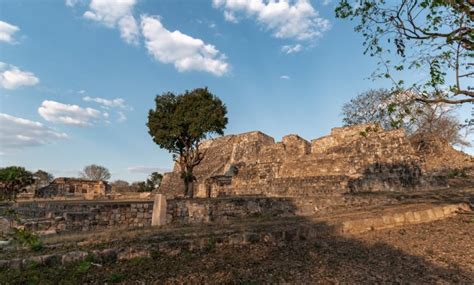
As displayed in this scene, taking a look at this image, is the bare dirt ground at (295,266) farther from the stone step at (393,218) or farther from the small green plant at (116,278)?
the stone step at (393,218)

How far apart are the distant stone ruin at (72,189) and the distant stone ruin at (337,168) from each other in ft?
52.2

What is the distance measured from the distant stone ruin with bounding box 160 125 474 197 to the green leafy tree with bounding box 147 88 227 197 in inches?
135

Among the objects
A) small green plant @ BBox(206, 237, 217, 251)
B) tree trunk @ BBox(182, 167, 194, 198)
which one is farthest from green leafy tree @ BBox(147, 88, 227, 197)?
small green plant @ BBox(206, 237, 217, 251)

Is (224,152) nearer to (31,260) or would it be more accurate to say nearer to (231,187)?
(231,187)

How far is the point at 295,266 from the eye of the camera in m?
5.04

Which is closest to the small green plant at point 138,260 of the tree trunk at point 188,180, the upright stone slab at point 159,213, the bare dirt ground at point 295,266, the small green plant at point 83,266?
the bare dirt ground at point 295,266

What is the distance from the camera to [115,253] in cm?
540

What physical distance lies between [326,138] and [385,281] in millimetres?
18096

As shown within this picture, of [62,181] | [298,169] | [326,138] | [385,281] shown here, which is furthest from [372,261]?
[62,181]

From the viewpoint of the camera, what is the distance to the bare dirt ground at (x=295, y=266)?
4566 mm

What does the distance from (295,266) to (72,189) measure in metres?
37.4

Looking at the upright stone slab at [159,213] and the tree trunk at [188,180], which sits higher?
the tree trunk at [188,180]

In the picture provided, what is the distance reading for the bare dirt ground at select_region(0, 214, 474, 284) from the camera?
4566 millimetres

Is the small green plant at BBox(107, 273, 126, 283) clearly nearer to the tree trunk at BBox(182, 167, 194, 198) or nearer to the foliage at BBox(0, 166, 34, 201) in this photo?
the tree trunk at BBox(182, 167, 194, 198)
